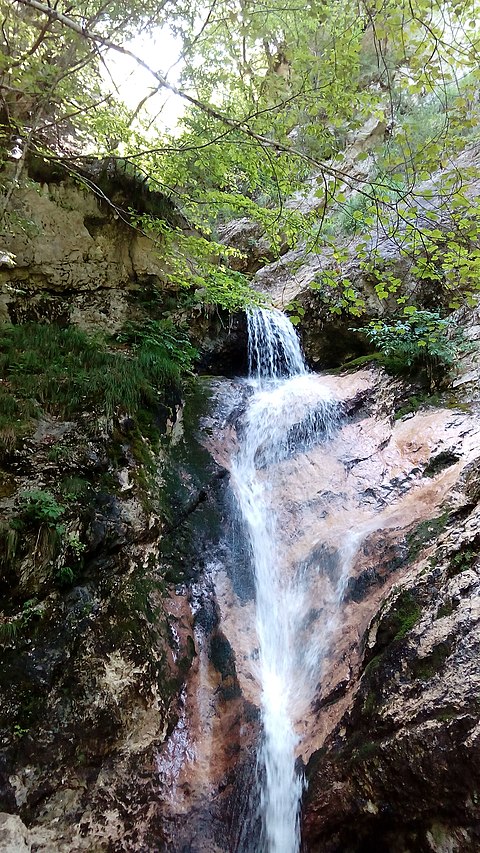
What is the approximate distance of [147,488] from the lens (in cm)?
520

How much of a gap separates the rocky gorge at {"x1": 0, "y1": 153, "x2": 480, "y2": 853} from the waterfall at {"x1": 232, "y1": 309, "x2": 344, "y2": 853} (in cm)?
10

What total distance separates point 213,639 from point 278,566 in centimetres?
119

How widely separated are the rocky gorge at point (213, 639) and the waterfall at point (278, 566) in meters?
0.10

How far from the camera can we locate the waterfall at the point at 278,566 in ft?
12.4

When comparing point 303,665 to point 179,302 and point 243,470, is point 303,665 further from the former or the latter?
point 179,302

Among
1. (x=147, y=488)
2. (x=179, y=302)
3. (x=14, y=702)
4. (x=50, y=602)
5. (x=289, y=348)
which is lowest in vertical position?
(x=14, y=702)

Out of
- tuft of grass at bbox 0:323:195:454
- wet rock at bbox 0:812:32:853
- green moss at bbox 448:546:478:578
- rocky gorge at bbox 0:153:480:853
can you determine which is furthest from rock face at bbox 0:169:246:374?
wet rock at bbox 0:812:32:853

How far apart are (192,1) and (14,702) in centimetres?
732

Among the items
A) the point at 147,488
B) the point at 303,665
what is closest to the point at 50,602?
the point at 147,488

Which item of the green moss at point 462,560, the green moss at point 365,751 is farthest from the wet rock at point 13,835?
the green moss at point 462,560

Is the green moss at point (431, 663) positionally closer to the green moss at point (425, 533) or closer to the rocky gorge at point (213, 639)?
the rocky gorge at point (213, 639)

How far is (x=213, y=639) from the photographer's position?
4.58 m

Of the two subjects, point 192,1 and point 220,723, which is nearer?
point 220,723

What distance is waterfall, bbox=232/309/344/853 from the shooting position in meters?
3.79
